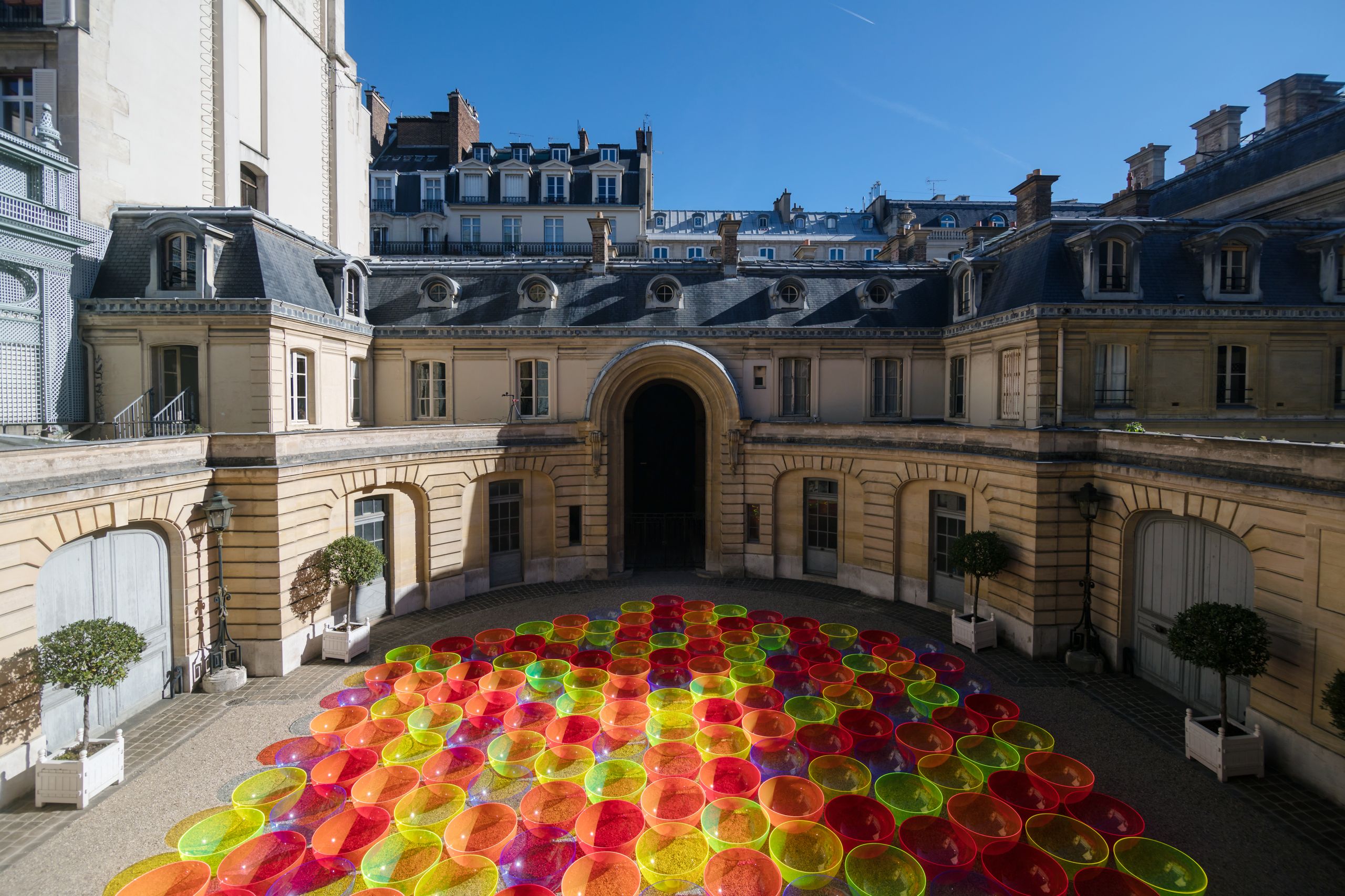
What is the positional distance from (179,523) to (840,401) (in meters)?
20.9

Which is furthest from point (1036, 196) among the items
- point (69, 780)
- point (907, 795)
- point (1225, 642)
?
point (69, 780)

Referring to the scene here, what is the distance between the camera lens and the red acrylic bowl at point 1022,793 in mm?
10094

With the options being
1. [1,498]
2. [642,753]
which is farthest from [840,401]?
[1,498]

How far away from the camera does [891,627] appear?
64.1ft

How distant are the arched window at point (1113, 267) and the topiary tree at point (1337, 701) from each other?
13.0 metres

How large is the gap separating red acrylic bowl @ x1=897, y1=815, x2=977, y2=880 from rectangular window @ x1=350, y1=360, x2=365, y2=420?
21.4m

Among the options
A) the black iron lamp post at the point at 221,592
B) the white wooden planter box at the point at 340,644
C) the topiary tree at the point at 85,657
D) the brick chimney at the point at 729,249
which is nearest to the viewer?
the topiary tree at the point at 85,657

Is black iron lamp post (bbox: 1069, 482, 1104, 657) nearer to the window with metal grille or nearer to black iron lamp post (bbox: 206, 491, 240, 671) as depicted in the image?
black iron lamp post (bbox: 206, 491, 240, 671)

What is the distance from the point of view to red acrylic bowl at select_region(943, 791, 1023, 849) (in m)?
9.49

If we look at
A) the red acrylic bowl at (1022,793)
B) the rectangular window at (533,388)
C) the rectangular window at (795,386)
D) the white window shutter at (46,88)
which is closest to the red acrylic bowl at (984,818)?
the red acrylic bowl at (1022,793)

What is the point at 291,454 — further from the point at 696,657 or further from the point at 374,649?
the point at 696,657

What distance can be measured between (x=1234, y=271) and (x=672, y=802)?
22.9 metres

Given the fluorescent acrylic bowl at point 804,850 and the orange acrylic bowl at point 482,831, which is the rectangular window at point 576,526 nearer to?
the orange acrylic bowl at point 482,831

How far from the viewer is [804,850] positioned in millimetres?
9367
